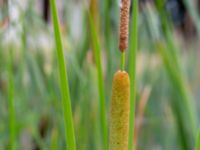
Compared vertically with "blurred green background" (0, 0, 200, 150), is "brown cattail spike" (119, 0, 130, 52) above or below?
above

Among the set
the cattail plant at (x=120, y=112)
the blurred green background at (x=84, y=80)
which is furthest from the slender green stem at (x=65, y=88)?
the blurred green background at (x=84, y=80)

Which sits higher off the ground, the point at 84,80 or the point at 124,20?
the point at 124,20

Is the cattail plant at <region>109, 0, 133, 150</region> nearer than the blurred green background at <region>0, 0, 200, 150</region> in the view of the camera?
Yes

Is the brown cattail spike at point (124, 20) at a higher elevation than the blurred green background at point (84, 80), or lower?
higher

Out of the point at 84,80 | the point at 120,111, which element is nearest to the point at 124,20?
the point at 120,111

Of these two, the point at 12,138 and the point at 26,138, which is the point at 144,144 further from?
the point at 12,138

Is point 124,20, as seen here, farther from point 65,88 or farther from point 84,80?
point 84,80

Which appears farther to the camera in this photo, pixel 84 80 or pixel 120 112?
pixel 84 80

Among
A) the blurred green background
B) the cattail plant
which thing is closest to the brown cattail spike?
the cattail plant

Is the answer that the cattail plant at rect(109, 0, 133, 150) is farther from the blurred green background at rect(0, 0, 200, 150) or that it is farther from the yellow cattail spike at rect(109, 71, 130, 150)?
the blurred green background at rect(0, 0, 200, 150)

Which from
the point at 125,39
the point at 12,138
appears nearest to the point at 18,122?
the point at 12,138

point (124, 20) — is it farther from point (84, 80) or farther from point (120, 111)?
point (84, 80)

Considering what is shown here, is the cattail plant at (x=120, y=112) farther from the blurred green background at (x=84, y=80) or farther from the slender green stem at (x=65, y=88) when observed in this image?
the blurred green background at (x=84, y=80)
